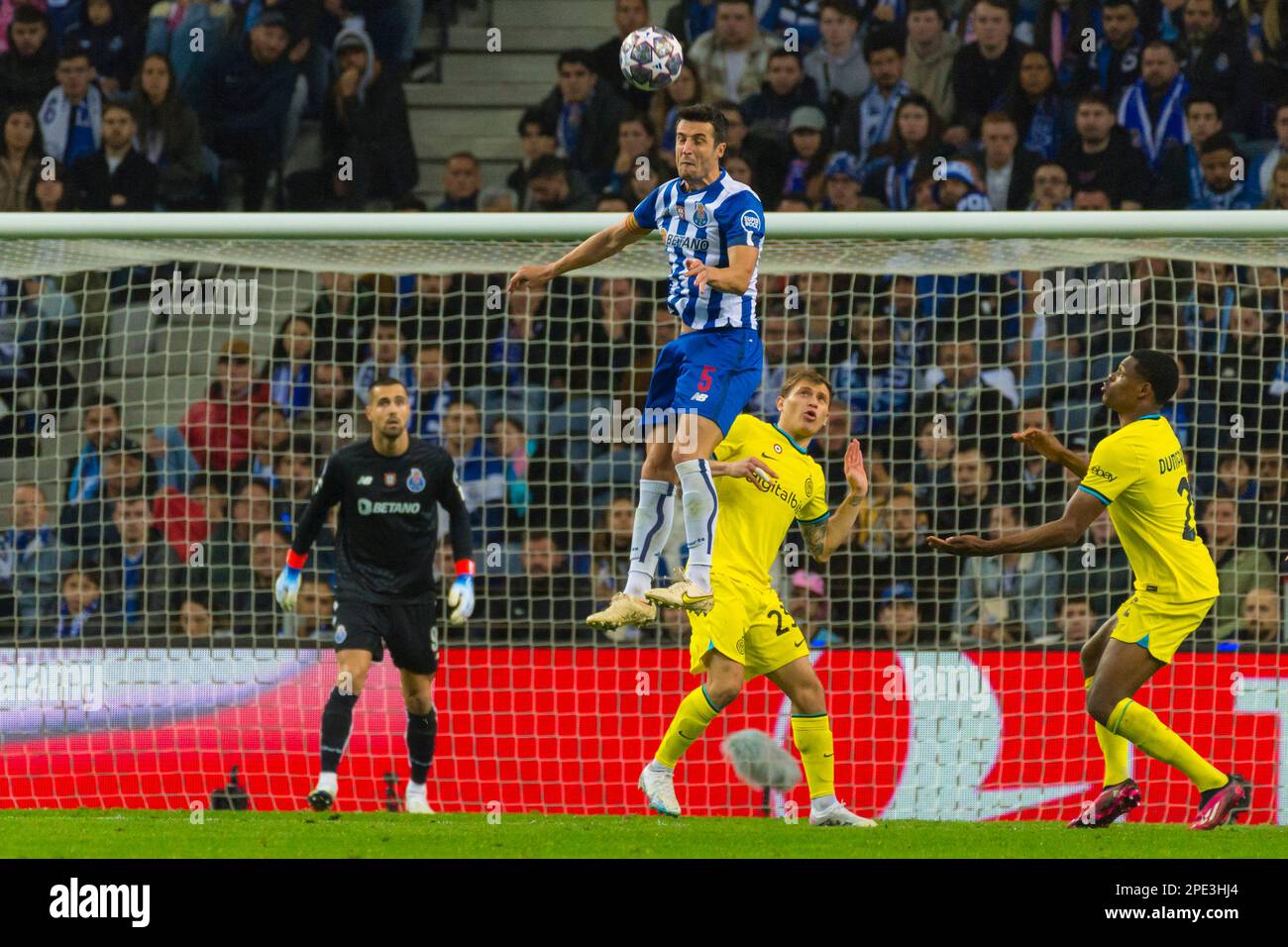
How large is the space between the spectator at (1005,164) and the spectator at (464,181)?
3.49 meters

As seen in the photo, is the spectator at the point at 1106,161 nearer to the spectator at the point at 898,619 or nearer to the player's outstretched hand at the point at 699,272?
the spectator at the point at 898,619

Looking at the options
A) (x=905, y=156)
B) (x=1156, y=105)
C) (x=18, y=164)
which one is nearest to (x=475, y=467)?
(x=905, y=156)

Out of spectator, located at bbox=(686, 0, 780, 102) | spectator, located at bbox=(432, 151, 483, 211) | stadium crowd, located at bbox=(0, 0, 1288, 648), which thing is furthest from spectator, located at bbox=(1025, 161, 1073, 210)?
spectator, located at bbox=(432, 151, 483, 211)

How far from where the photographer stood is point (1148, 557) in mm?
7695

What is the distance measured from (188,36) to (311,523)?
6095mm

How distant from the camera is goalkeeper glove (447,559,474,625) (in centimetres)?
914

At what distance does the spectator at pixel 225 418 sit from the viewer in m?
10.4

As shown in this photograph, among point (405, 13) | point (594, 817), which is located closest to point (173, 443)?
point (594, 817)

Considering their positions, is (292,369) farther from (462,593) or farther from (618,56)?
(618,56)

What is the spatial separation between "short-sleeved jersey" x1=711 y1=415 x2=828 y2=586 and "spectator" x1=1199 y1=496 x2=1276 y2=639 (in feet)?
8.20

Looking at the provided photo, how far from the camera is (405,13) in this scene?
14.1m

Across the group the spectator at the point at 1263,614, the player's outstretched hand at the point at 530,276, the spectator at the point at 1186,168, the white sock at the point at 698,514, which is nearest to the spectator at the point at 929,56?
the spectator at the point at 1186,168

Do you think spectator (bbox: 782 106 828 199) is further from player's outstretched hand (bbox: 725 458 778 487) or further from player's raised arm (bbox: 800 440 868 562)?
player's outstretched hand (bbox: 725 458 778 487)

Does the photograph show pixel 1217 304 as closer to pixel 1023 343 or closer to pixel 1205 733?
pixel 1023 343
